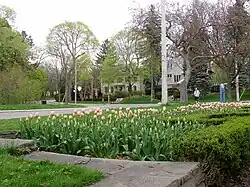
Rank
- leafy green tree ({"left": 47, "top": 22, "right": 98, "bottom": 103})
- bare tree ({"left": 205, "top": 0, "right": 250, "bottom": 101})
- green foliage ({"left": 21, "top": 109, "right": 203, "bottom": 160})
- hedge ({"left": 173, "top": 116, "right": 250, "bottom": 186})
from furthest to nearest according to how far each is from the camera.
Result: leafy green tree ({"left": 47, "top": 22, "right": 98, "bottom": 103}) < bare tree ({"left": 205, "top": 0, "right": 250, "bottom": 101}) < green foliage ({"left": 21, "top": 109, "right": 203, "bottom": 160}) < hedge ({"left": 173, "top": 116, "right": 250, "bottom": 186})

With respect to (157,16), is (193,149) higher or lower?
lower

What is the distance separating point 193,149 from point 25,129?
3.85m

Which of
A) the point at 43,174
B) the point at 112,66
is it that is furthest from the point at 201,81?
the point at 43,174

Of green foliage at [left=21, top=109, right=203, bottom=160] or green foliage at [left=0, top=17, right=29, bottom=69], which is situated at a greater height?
green foliage at [left=0, top=17, right=29, bottom=69]

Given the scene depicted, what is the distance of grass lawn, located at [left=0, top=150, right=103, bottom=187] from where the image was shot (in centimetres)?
382

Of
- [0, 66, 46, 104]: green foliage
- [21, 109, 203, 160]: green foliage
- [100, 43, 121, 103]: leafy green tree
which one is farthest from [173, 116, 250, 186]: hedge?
[100, 43, 121, 103]: leafy green tree

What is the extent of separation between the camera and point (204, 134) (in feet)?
17.8

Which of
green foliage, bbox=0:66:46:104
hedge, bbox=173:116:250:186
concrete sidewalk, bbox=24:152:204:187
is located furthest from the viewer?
green foliage, bbox=0:66:46:104

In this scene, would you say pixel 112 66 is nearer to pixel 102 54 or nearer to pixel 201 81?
pixel 201 81

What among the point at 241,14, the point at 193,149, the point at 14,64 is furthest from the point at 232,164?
the point at 14,64

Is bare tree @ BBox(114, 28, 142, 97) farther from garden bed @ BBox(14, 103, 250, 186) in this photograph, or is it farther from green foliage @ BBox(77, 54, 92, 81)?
garden bed @ BBox(14, 103, 250, 186)

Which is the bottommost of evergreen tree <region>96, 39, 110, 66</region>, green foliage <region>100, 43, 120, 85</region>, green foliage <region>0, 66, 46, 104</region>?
green foliage <region>0, 66, 46, 104</region>

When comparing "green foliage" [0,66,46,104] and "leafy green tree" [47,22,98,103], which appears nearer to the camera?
"green foliage" [0,66,46,104]

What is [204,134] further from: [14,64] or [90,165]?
[14,64]
